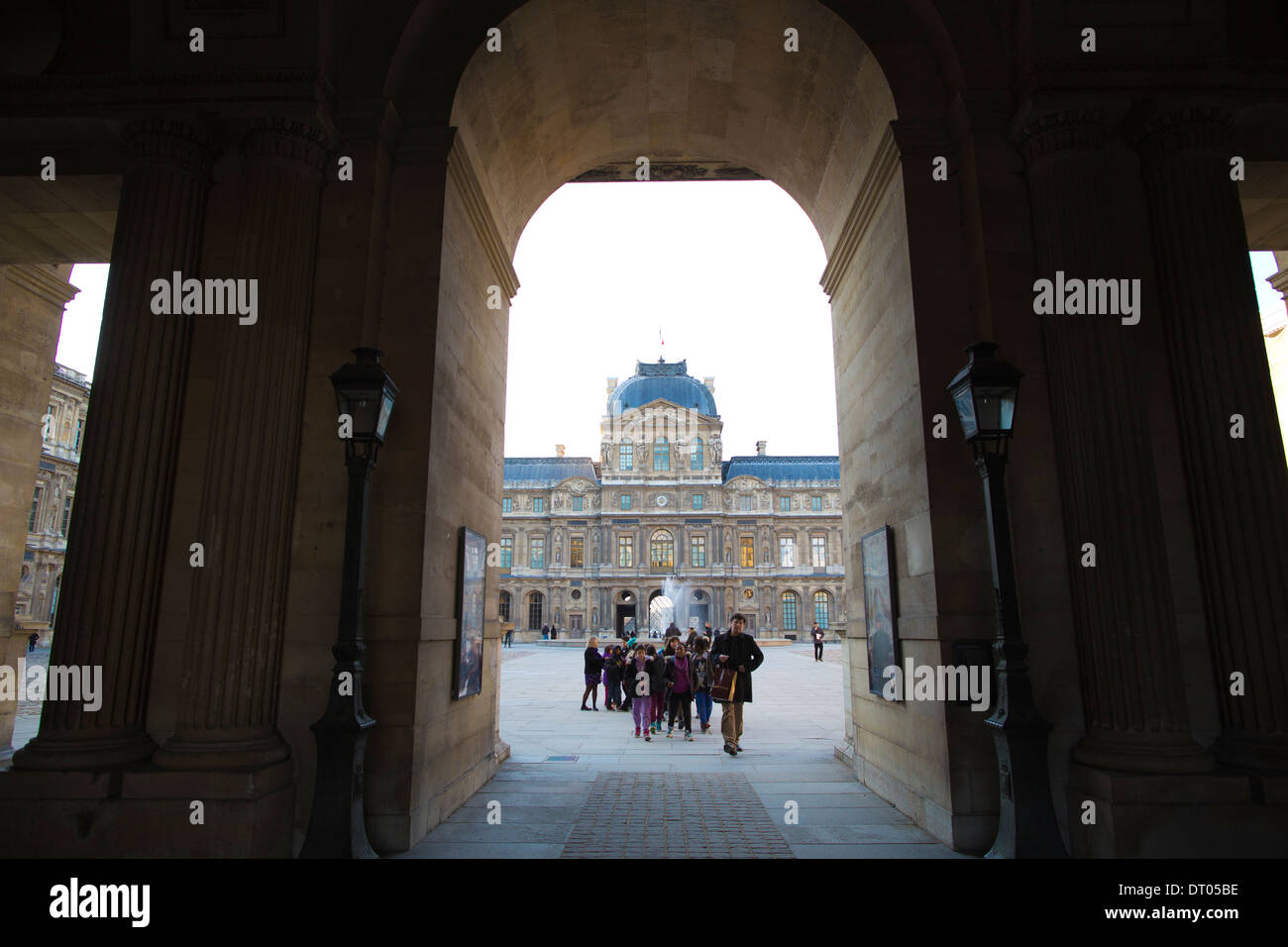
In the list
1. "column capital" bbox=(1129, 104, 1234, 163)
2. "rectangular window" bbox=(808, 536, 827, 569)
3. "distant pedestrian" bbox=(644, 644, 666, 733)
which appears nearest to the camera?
"column capital" bbox=(1129, 104, 1234, 163)

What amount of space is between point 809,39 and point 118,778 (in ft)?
30.9

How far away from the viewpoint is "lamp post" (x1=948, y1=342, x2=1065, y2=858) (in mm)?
4762

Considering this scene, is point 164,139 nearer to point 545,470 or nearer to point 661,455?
point 661,455

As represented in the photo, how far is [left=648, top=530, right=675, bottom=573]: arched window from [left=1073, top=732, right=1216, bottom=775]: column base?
67.2 m

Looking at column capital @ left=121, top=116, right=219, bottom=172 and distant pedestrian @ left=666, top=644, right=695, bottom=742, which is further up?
column capital @ left=121, top=116, right=219, bottom=172

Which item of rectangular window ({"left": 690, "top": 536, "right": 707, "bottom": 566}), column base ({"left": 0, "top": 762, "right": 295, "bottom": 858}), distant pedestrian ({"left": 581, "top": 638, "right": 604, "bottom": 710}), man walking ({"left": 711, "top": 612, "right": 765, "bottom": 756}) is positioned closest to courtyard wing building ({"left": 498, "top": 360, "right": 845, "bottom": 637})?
rectangular window ({"left": 690, "top": 536, "right": 707, "bottom": 566})

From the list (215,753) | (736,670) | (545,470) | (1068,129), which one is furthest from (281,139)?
(545,470)

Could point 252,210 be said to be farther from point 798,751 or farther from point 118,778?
point 798,751

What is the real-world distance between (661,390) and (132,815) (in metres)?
71.2

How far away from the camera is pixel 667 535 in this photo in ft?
239

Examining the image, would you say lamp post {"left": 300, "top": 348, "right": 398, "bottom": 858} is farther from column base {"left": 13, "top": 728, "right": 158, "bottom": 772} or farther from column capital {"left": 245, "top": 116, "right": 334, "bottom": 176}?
column capital {"left": 245, "top": 116, "right": 334, "bottom": 176}

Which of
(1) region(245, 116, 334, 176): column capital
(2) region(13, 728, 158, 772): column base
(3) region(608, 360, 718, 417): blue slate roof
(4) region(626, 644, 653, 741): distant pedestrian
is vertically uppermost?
(3) region(608, 360, 718, 417): blue slate roof
